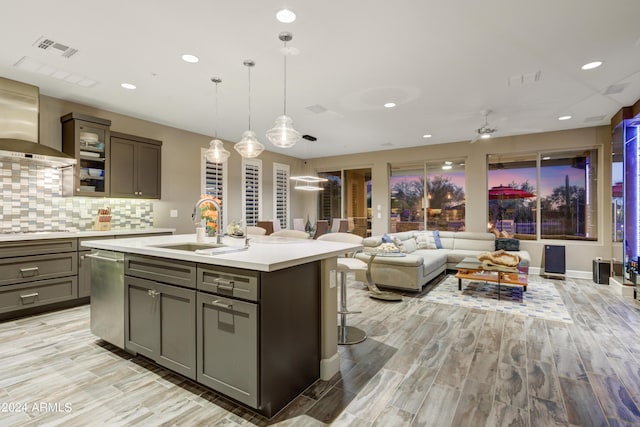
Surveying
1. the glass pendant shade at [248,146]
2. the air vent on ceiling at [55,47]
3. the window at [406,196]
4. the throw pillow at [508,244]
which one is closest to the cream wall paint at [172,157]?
the air vent on ceiling at [55,47]

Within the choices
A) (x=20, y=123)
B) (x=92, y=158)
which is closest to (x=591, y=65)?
(x=92, y=158)

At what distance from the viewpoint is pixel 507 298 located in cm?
440

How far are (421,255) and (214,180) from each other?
14.4 feet

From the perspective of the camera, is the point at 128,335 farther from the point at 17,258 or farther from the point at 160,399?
the point at 17,258

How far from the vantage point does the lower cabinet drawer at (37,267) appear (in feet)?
11.1

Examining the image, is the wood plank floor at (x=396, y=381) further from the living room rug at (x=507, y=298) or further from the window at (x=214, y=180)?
the window at (x=214, y=180)

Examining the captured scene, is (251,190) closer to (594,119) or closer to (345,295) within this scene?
(345,295)

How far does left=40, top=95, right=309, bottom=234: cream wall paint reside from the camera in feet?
13.8

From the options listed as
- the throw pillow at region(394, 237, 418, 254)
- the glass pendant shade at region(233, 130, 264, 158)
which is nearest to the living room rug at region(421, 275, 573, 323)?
the throw pillow at region(394, 237, 418, 254)

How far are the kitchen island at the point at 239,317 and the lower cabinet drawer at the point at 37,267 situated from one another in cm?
202

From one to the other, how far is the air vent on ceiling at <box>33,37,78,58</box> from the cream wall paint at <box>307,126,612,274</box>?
250 inches

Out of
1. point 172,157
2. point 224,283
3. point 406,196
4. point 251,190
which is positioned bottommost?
point 224,283

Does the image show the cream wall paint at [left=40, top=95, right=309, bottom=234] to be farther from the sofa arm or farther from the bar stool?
the bar stool

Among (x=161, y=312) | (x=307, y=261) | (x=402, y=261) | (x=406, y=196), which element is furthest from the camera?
(x=406, y=196)
